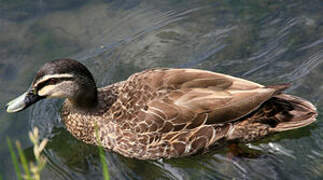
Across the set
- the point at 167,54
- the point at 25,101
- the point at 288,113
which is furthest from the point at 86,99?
the point at 288,113

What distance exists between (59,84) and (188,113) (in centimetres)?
157

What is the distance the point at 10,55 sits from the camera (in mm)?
7234

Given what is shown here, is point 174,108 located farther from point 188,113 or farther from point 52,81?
point 52,81

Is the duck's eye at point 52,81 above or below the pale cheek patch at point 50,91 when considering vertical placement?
above

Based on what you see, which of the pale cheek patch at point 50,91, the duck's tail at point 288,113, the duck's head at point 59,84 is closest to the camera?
the duck's head at point 59,84

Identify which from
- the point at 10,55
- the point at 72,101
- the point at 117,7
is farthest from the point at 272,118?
the point at 10,55

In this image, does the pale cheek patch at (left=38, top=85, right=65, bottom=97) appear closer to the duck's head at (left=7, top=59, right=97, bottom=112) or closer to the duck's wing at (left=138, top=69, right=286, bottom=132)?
the duck's head at (left=7, top=59, right=97, bottom=112)

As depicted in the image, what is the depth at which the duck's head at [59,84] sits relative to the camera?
5.54 meters

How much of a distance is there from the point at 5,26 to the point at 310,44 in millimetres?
4755

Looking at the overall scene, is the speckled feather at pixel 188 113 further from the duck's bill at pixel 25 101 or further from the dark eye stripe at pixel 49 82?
the duck's bill at pixel 25 101

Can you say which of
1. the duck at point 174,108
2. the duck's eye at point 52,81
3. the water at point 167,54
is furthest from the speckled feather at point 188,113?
the duck's eye at point 52,81

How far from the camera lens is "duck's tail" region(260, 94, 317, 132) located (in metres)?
5.93

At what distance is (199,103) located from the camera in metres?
5.69

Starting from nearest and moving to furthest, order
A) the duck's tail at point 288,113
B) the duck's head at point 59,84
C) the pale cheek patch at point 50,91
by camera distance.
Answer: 1. the duck's head at point 59,84
2. the pale cheek patch at point 50,91
3. the duck's tail at point 288,113
